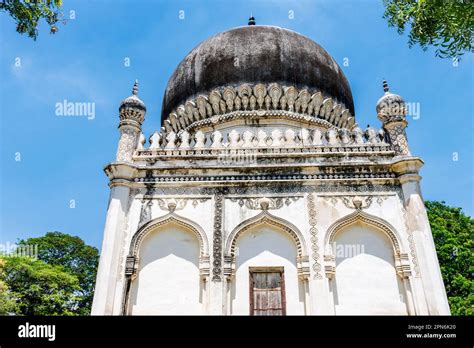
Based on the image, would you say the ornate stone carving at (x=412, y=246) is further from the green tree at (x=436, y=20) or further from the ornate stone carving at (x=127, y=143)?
the ornate stone carving at (x=127, y=143)

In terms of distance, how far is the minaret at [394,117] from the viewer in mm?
7781

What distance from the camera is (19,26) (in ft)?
17.2

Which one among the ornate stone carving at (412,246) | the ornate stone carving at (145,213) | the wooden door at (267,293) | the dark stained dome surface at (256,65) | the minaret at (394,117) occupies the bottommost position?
the wooden door at (267,293)

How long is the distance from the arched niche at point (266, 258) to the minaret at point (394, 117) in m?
2.62

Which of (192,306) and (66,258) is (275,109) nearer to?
(192,306)

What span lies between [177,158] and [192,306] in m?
2.70

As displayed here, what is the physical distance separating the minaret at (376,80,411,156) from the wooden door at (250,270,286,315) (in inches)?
130

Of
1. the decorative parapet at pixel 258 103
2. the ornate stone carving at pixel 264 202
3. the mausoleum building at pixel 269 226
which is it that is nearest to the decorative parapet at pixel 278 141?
the mausoleum building at pixel 269 226

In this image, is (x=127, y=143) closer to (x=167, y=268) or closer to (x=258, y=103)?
(x=167, y=268)

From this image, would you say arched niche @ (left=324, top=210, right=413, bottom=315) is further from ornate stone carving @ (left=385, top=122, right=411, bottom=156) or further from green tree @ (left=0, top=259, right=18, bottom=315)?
green tree @ (left=0, top=259, right=18, bottom=315)

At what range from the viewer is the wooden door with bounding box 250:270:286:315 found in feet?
21.8

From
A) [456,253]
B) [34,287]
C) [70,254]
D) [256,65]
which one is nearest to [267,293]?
[256,65]

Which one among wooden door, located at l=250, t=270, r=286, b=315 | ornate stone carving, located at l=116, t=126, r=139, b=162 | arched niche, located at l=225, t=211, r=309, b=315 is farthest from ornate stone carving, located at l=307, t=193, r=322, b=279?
ornate stone carving, located at l=116, t=126, r=139, b=162

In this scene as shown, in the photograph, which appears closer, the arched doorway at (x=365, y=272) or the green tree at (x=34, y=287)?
the arched doorway at (x=365, y=272)
